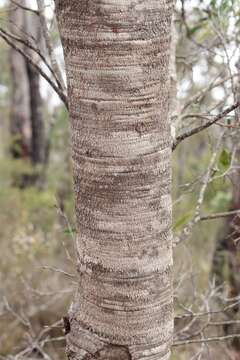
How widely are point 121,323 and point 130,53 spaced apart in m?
0.50

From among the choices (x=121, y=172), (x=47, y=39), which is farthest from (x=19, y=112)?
(x=121, y=172)

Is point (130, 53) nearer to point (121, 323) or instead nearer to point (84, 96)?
point (84, 96)

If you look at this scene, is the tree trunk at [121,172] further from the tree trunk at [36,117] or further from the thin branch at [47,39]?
the tree trunk at [36,117]

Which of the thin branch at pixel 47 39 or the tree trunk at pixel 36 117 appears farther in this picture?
the tree trunk at pixel 36 117

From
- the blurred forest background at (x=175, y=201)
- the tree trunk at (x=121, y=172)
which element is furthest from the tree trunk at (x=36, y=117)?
the tree trunk at (x=121, y=172)

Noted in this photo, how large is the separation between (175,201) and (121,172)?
35.2 inches

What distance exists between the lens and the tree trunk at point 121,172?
42.4 inches

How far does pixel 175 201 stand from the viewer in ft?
6.56

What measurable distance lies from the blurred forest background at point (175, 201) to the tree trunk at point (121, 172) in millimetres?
237

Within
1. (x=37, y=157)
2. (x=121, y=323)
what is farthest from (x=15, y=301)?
(x=121, y=323)

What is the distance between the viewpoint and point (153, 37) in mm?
1085

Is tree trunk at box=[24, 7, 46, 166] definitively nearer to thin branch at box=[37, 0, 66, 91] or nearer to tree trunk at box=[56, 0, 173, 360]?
thin branch at box=[37, 0, 66, 91]

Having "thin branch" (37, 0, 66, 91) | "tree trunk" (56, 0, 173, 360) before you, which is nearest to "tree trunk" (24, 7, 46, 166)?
"thin branch" (37, 0, 66, 91)

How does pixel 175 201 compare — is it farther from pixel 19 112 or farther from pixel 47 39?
pixel 19 112
